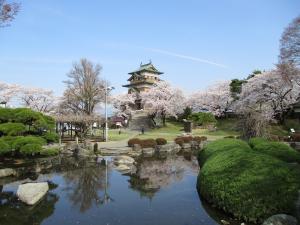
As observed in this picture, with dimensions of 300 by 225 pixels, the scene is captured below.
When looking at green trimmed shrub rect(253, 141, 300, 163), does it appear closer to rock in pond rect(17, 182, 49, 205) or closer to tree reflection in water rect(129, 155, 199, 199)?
→ tree reflection in water rect(129, 155, 199, 199)

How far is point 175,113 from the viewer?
185ft

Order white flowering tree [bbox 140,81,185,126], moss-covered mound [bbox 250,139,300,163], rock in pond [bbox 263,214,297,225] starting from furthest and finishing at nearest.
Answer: white flowering tree [bbox 140,81,185,126] → moss-covered mound [bbox 250,139,300,163] → rock in pond [bbox 263,214,297,225]

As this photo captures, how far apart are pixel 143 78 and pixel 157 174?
5274cm

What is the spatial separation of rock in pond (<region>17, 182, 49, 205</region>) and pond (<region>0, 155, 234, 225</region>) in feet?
Result: 0.73

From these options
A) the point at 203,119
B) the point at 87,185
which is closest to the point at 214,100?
the point at 203,119

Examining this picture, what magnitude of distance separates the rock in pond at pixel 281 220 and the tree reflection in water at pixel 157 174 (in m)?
5.67

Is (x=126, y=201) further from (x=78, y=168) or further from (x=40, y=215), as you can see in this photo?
(x=78, y=168)

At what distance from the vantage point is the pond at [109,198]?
940 centimetres

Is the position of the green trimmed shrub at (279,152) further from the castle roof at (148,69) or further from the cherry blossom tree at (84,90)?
the castle roof at (148,69)

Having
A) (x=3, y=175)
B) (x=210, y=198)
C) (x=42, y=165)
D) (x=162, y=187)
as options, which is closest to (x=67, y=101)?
(x=42, y=165)

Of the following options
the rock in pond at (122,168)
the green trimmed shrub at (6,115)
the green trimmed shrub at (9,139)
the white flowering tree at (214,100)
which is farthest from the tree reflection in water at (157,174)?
the white flowering tree at (214,100)

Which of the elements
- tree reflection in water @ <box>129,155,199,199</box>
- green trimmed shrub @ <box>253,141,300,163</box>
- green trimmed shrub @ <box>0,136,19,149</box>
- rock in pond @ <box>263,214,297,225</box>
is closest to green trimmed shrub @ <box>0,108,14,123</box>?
green trimmed shrub @ <box>0,136,19,149</box>

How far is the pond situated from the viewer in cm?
940

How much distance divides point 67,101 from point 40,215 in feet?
118
